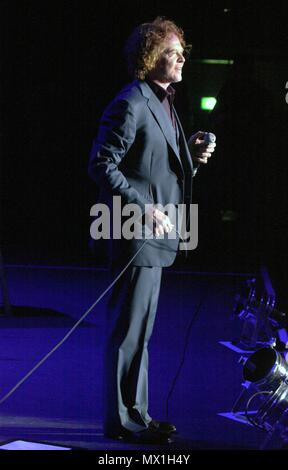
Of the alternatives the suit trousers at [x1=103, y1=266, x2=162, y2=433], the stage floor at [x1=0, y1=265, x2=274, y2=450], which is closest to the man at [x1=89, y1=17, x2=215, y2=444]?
the suit trousers at [x1=103, y1=266, x2=162, y2=433]

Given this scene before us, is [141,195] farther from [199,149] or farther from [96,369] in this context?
[96,369]

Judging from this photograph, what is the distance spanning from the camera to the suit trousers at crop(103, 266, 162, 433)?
363 cm

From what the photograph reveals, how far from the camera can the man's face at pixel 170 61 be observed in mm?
3625

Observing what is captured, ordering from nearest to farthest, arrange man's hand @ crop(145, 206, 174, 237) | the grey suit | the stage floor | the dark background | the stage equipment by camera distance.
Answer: man's hand @ crop(145, 206, 174, 237)
the grey suit
the stage floor
the stage equipment
the dark background

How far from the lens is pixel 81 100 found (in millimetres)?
12484

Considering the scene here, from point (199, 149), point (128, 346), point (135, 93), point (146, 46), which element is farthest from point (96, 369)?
point (146, 46)

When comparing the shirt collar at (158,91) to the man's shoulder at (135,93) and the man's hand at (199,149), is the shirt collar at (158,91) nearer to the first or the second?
the man's shoulder at (135,93)

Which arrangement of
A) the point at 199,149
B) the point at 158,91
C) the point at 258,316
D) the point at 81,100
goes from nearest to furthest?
the point at 158,91 → the point at 199,149 → the point at 258,316 → the point at 81,100

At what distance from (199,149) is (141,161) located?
38 cm

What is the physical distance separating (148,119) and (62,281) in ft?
19.4

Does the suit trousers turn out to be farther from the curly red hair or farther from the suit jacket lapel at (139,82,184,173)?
the curly red hair

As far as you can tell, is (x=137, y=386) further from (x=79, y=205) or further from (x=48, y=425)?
(x=79, y=205)

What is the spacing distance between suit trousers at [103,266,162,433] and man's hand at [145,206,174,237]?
250 millimetres
